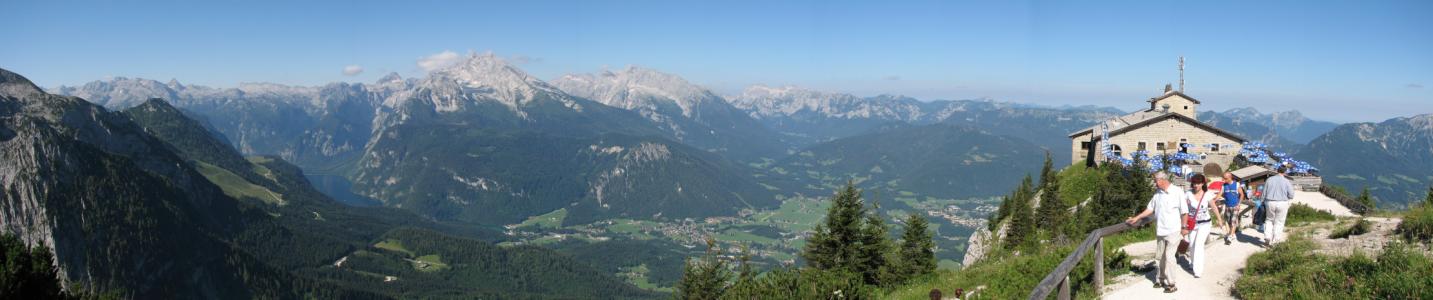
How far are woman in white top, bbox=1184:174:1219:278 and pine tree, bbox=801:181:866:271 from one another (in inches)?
677

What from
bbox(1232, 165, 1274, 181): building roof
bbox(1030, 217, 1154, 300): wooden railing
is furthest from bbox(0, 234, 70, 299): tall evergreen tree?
bbox(1232, 165, 1274, 181): building roof

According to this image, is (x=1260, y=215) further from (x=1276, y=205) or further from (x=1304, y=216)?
(x=1304, y=216)

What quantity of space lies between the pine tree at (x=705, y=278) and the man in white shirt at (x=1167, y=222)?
2068cm

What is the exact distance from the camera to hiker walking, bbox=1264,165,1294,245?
17062 mm

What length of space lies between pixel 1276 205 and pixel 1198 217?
4312 mm

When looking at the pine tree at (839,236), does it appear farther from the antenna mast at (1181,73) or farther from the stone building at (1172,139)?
the antenna mast at (1181,73)

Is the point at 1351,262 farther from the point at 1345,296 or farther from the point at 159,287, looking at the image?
the point at 159,287

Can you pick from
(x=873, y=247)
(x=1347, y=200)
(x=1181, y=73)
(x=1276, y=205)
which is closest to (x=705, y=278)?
(x=873, y=247)

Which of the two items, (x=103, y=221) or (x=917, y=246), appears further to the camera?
(x=103, y=221)

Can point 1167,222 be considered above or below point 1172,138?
above

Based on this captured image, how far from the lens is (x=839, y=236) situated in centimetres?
3284

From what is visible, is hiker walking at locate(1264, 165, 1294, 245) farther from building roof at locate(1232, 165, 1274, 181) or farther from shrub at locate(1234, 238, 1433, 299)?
building roof at locate(1232, 165, 1274, 181)

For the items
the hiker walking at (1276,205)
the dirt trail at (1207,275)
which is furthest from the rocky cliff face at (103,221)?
the hiker walking at (1276,205)

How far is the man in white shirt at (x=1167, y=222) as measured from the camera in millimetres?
13633
